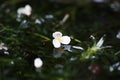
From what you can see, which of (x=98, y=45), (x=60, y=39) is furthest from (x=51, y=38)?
(x=98, y=45)

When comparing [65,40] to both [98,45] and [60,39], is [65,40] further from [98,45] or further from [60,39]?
[98,45]

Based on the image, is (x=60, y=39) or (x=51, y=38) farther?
(x=51, y=38)

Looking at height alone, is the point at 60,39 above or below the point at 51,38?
below

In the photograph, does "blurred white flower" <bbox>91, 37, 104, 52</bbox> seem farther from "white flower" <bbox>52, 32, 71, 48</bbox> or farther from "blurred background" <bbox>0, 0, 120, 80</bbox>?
"white flower" <bbox>52, 32, 71, 48</bbox>

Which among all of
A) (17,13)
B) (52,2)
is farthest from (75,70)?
(52,2)

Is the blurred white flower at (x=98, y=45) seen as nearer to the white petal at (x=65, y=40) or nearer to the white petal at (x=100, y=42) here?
the white petal at (x=100, y=42)

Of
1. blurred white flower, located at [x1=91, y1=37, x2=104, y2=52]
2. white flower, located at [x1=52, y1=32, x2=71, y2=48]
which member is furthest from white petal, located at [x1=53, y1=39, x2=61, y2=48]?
blurred white flower, located at [x1=91, y1=37, x2=104, y2=52]

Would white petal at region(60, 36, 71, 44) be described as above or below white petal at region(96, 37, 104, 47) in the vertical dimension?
above

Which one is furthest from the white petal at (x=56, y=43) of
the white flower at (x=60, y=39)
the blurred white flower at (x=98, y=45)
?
the blurred white flower at (x=98, y=45)

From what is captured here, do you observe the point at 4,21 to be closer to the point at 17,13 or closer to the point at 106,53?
the point at 17,13
